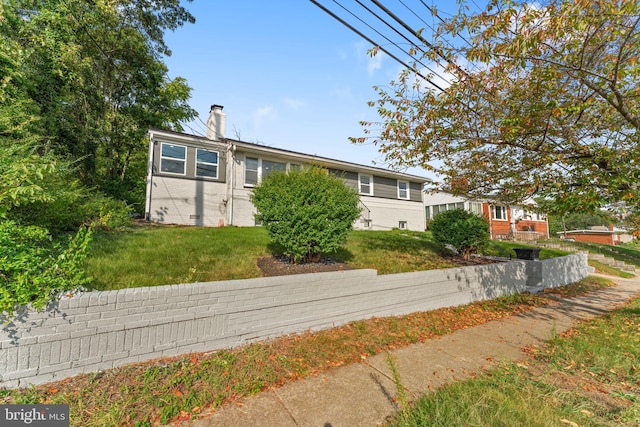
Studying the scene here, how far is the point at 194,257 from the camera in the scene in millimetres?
5535

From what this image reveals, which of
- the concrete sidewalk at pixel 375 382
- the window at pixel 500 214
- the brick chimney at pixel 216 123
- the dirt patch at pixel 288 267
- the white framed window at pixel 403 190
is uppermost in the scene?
the brick chimney at pixel 216 123

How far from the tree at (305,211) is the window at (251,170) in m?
7.06

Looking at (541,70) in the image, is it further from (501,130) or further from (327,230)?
(327,230)

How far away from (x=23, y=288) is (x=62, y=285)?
289mm

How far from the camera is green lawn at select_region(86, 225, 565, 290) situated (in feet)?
14.2

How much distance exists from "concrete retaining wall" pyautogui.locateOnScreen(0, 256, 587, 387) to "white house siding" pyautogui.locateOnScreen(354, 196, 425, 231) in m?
10.1

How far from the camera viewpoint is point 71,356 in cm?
289

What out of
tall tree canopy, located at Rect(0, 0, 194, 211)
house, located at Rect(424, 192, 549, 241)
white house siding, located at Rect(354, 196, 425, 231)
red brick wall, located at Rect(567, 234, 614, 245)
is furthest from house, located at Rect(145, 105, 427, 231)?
red brick wall, located at Rect(567, 234, 614, 245)

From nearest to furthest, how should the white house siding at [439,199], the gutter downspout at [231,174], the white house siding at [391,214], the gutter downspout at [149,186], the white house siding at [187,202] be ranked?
the gutter downspout at [149,186]
the white house siding at [187,202]
the gutter downspout at [231,174]
the white house siding at [391,214]
the white house siding at [439,199]

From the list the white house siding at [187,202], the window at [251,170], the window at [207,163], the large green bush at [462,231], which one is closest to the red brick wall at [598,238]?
the large green bush at [462,231]

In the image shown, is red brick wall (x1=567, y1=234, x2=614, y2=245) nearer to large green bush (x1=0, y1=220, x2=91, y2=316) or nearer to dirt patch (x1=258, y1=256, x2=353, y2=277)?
dirt patch (x1=258, y1=256, x2=353, y2=277)

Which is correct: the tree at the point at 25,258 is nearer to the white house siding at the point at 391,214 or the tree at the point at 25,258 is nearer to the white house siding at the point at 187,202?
the white house siding at the point at 187,202

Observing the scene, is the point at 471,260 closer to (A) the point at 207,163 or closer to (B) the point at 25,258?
(B) the point at 25,258

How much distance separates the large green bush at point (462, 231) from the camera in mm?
8430
